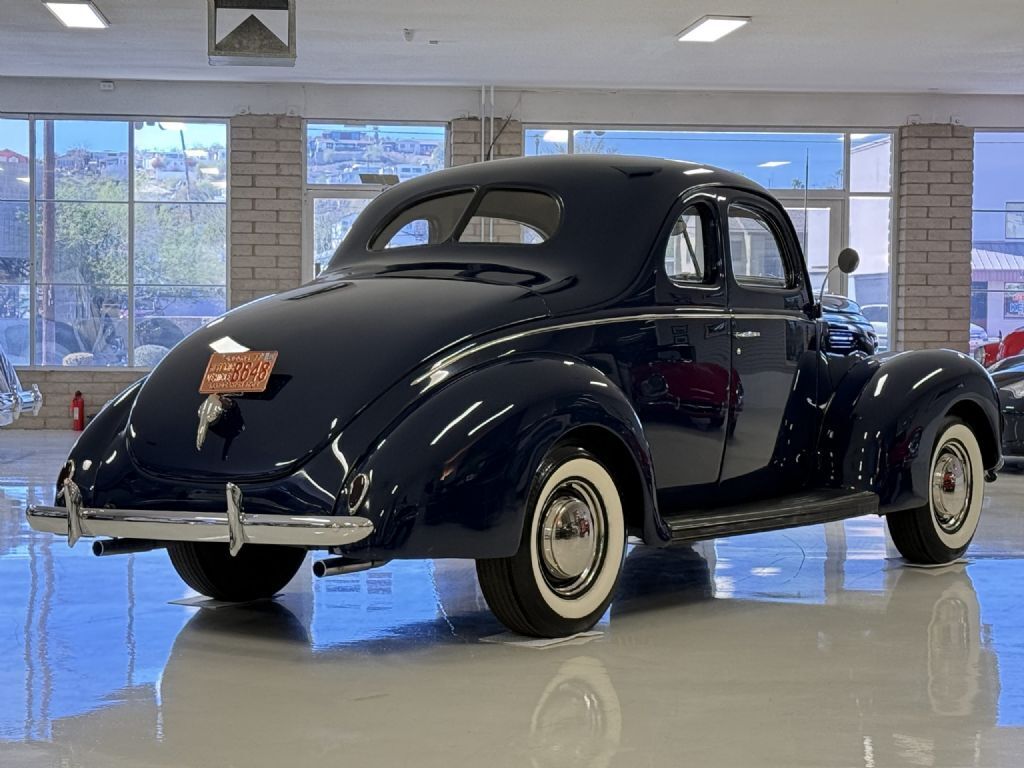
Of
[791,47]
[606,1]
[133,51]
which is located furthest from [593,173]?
[133,51]

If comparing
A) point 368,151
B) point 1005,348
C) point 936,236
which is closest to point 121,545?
point 1005,348

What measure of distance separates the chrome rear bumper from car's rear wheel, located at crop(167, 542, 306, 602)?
0.53 metres

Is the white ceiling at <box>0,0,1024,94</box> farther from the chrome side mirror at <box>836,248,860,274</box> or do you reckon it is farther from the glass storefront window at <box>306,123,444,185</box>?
the chrome side mirror at <box>836,248,860,274</box>

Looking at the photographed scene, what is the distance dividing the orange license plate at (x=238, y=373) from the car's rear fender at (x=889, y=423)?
2.66 metres

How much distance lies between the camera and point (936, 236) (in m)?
18.3

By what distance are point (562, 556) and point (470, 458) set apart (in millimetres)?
558

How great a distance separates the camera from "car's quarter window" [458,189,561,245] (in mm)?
5625

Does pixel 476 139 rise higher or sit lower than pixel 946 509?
higher

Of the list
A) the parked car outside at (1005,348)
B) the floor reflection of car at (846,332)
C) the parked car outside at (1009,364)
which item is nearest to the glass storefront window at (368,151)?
the parked car outside at (1005,348)

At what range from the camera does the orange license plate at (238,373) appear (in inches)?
187

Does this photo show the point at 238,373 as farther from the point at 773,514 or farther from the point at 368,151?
the point at 368,151

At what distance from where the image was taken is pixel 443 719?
3.84 metres

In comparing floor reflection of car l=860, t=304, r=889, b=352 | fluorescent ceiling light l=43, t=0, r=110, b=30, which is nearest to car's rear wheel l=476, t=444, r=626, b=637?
fluorescent ceiling light l=43, t=0, r=110, b=30

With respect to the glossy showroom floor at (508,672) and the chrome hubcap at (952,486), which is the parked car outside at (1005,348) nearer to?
the chrome hubcap at (952,486)
